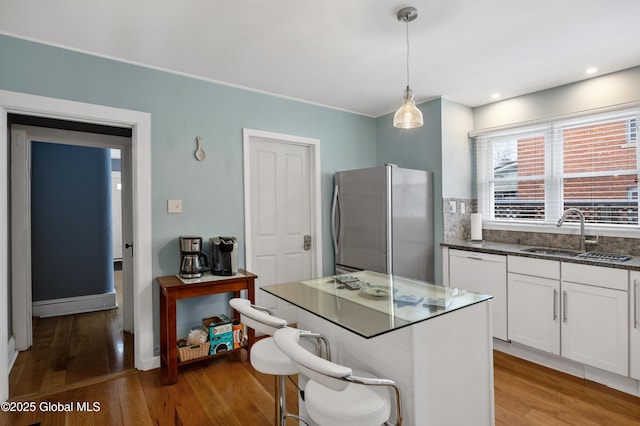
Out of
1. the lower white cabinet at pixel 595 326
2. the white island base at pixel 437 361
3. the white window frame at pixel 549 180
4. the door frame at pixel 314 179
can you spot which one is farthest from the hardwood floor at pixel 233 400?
the white window frame at pixel 549 180

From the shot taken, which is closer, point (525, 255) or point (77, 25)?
point (77, 25)

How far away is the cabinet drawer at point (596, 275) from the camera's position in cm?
238

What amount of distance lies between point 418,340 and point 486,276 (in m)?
2.08

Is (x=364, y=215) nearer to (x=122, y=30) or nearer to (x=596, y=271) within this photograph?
(x=596, y=271)

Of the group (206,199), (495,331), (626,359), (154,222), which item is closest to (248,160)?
(206,199)

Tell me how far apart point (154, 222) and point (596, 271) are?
3.46m

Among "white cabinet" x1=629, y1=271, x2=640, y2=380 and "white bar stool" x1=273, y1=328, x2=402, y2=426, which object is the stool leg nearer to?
"white bar stool" x1=273, y1=328, x2=402, y2=426

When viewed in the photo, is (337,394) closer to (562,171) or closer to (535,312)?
(535,312)

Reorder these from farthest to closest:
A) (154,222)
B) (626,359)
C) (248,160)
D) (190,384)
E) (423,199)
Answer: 1. (423,199)
2. (248,160)
3. (154,222)
4. (190,384)
5. (626,359)

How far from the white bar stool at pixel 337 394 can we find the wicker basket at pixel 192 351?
167 cm

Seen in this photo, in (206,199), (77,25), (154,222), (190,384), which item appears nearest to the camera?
(77,25)

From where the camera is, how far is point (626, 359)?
237cm

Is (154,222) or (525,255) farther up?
(154,222)

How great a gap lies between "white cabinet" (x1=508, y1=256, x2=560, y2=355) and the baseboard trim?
15.7ft
